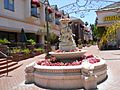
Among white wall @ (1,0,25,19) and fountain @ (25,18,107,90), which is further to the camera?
white wall @ (1,0,25,19)

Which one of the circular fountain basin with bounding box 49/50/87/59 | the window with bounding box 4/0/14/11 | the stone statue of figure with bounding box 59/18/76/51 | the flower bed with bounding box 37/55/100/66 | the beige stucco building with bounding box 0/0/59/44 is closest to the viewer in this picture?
the flower bed with bounding box 37/55/100/66

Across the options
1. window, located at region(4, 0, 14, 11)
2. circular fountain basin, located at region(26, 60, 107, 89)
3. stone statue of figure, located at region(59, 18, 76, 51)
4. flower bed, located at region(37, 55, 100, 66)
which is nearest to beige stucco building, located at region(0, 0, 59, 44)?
window, located at region(4, 0, 14, 11)

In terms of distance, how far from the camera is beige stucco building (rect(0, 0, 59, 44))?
2559 centimetres

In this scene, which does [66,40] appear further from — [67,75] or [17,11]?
[17,11]

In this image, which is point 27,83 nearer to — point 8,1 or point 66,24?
point 66,24

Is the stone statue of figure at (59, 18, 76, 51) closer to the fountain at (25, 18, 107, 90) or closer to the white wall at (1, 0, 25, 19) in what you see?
the fountain at (25, 18, 107, 90)

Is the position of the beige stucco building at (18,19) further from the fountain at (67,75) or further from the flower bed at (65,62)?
the fountain at (67,75)

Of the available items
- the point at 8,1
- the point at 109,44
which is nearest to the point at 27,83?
the point at 8,1

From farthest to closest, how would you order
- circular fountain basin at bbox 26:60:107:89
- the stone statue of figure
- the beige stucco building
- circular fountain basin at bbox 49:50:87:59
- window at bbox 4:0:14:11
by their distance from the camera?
window at bbox 4:0:14:11
the beige stucco building
the stone statue of figure
circular fountain basin at bbox 49:50:87:59
circular fountain basin at bbox 26:60:107:89

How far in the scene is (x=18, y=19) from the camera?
28.6m

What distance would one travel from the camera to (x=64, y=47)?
12.3m

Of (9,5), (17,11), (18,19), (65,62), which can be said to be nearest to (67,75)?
(65,62)

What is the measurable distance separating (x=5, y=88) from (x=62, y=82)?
2441 millimetres

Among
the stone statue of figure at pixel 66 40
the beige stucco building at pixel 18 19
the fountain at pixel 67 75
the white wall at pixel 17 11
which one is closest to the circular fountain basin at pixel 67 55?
the stone statue of figure at pixel 66 40
